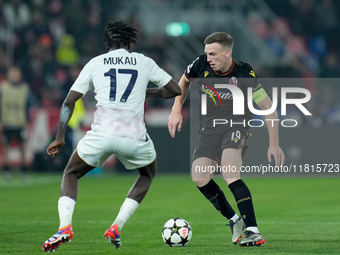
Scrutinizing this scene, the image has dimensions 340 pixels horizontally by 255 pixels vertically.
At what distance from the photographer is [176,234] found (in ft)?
26.1

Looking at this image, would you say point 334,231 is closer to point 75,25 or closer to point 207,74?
point 207,74

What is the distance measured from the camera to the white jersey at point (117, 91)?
7.16 m

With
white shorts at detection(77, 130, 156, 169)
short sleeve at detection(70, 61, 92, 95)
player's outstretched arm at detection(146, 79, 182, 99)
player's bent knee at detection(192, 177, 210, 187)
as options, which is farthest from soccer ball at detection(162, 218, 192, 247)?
short sleeve at detection(70, 61, 92, 95)

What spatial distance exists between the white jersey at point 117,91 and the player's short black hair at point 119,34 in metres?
0.15

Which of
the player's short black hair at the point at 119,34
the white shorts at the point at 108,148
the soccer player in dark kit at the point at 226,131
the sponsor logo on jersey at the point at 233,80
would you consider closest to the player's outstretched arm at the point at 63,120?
the white shorts at the point at 108,148

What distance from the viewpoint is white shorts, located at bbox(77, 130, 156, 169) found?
7125mm

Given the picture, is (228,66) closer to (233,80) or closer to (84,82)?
(233,80)

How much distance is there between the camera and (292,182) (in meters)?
16.8

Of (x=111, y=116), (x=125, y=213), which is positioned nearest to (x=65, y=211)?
(x=125, y=213)

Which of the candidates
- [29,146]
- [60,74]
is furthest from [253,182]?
[60,74]

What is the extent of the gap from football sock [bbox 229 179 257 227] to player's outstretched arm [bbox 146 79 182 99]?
1.13 metres

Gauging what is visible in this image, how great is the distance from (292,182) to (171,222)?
909cm

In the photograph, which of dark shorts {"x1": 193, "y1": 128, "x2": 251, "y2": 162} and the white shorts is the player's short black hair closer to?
the white shorts

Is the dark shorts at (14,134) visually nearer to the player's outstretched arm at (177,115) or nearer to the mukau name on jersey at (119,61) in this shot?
the player's outstretched arm at (177,115)
